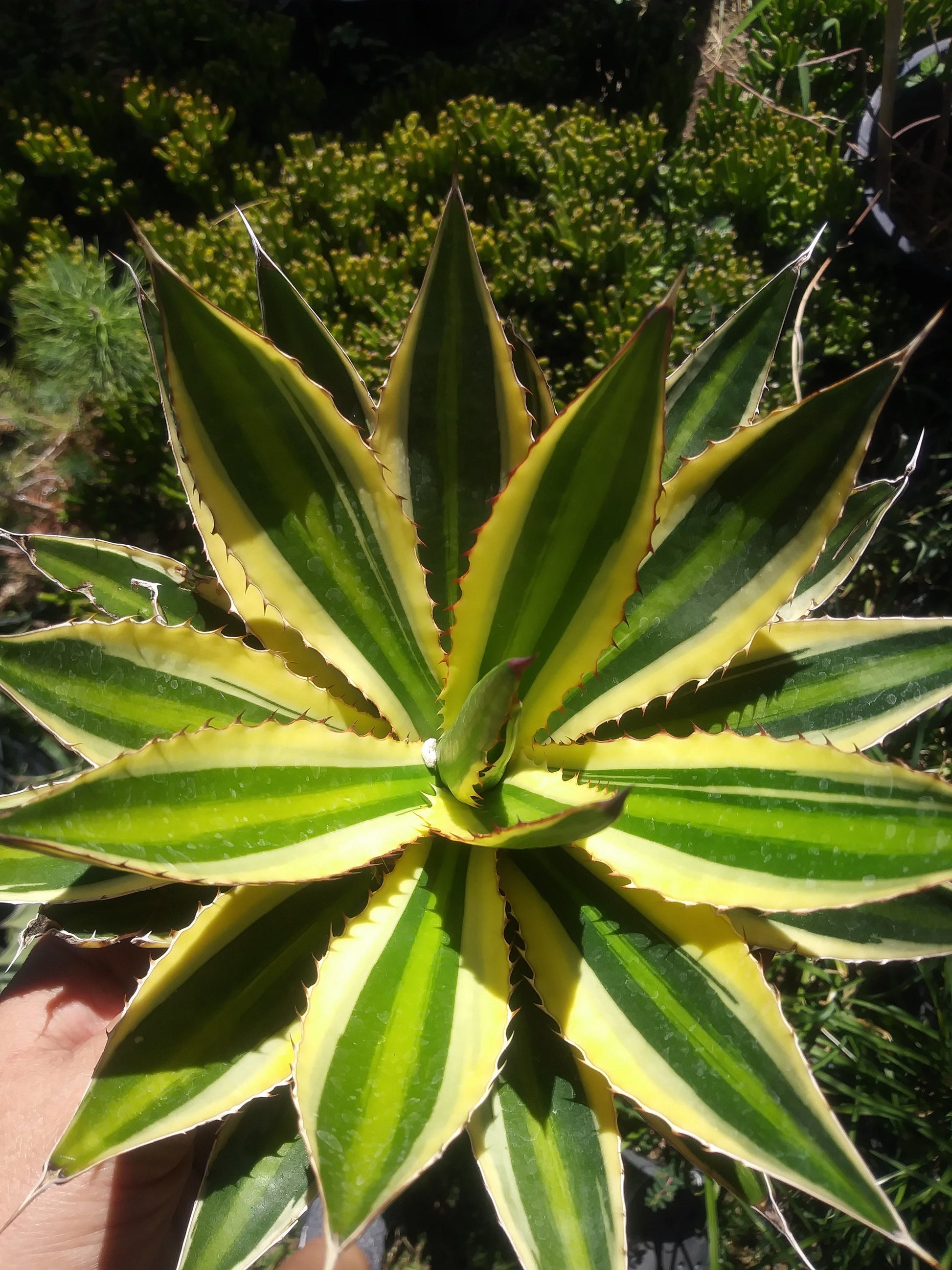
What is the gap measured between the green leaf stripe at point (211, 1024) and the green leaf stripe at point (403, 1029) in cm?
9

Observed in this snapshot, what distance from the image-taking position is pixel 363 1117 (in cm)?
64

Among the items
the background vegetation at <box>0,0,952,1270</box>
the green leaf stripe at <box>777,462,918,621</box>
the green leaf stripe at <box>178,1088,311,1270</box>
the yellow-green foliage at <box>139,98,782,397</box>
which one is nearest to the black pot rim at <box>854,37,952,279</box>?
the background vegetation at <box>0,0,952,1270</box>

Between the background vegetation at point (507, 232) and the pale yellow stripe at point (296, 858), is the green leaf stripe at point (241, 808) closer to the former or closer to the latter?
the pale yellow stripe at point (296, 858)

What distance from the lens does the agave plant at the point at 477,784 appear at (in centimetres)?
67

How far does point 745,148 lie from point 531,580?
162 cm

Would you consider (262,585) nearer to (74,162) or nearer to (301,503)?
(301,503)

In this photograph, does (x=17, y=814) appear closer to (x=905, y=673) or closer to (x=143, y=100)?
(x=905, y=673)

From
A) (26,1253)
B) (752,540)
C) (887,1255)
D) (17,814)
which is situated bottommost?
(887,1255)

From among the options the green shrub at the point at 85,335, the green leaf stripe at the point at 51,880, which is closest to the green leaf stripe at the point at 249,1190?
the green leaf stripe at the point at 51,880

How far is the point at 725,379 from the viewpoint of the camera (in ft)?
3.05

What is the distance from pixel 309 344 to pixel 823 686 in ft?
2.15

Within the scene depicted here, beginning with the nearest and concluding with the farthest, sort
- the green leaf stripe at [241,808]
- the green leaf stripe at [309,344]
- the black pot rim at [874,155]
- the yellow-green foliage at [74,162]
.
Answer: the green leaf stripe at [241,808]
the green leaf stripe at [309,344]
the black pot rim at [874,155]
the yellow-green foliage at [74,162]

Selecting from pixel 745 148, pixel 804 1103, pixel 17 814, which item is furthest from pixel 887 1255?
pixel 745 148

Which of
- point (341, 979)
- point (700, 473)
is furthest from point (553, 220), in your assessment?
point (341, 979)
